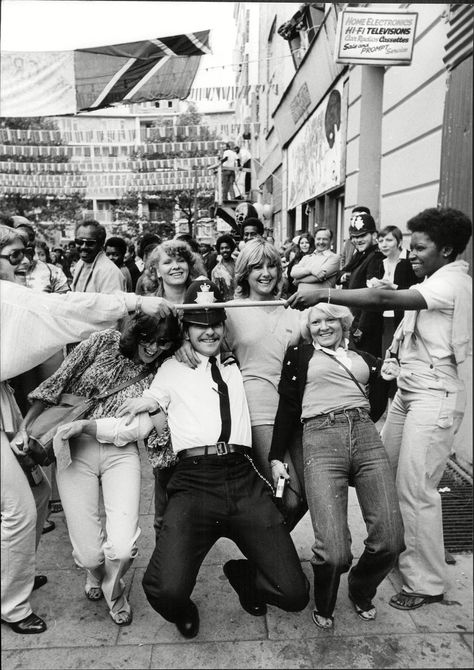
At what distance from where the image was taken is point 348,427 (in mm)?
2781

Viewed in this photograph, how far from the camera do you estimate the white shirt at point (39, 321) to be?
7.81 feet

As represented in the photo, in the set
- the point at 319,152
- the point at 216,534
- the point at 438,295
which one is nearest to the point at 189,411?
the point at 216,534

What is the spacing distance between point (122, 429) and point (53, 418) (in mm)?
355

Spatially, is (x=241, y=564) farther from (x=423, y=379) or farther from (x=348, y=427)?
(x=423, y=379)

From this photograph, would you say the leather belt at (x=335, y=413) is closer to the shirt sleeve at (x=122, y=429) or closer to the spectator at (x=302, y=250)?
the shirt sleeve at (x=122, y=429)

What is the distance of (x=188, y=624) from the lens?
8.62ft

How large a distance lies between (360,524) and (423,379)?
1396 mm

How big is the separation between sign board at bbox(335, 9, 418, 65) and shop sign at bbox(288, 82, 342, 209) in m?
3.19

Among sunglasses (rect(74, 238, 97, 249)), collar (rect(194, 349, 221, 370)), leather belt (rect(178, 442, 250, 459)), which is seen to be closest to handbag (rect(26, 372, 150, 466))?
collar (rect(194, 349, 221, 370))

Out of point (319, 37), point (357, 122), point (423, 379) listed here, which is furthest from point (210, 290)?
point (319, 37)

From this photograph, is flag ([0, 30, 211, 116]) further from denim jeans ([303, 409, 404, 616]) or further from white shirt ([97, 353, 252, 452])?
denim jeans ([303, 409, 404, 616])

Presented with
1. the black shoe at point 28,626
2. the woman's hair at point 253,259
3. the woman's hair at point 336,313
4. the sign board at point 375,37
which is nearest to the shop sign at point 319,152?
Answer: the sign board at point 375,37

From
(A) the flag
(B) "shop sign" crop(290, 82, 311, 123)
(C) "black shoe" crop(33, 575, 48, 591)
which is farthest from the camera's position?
(B) "shop sign" crop(290, 82, 311, 123)

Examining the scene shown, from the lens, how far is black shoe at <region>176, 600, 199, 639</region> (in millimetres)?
2614
